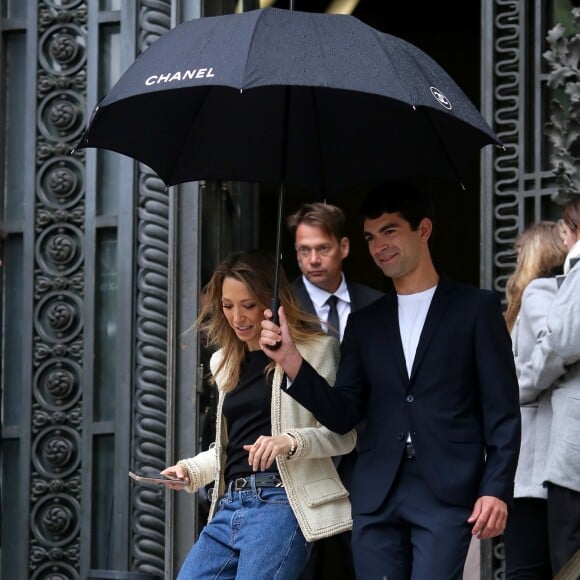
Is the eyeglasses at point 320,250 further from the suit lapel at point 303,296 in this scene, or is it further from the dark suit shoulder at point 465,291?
the dark suit shoulder at point 465,291

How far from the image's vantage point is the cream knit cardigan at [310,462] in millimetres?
5328

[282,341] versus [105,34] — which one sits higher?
[105,34]

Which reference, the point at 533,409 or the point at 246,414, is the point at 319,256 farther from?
the point at 246,414

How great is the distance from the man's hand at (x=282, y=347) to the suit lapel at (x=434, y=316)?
1.47ft

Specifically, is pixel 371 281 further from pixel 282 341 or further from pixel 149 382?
pixel 282 341

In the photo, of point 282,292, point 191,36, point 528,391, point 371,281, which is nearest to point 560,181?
point 528,391

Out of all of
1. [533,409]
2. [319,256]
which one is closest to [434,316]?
[533,409]

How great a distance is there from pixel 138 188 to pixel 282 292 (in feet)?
8.33

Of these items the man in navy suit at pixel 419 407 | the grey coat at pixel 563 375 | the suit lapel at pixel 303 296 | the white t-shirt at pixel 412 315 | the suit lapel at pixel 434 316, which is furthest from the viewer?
the suit lapel at pixel 303 296

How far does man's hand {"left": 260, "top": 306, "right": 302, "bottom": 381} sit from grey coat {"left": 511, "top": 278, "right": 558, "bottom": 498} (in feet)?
4.83

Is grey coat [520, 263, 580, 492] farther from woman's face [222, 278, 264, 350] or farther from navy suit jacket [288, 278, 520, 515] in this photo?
woman's face [222, 278, 264, 350]

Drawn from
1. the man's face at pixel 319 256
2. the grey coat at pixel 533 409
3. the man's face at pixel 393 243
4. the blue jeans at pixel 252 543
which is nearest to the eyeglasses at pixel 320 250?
the man's face at pixel 319 256

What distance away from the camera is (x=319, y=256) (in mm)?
6859

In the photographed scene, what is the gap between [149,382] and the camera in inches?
306
